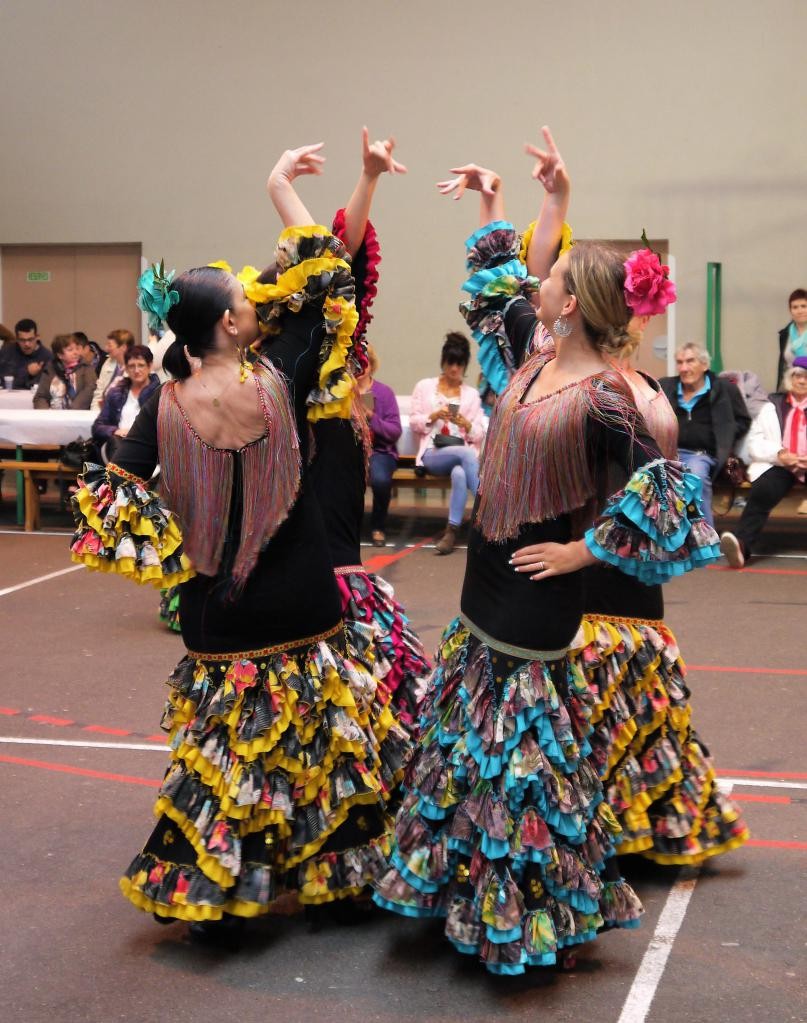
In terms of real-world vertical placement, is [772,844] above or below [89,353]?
below

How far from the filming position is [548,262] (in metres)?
3.84

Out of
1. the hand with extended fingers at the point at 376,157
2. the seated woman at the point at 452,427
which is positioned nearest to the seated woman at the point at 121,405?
the seated woman at the point at 452,427

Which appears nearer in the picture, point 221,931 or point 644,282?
point 644,282

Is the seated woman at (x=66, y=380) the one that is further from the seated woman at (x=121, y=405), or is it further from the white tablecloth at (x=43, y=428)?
the seated woman at (x=121, y=405)

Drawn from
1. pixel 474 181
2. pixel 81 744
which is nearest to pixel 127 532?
pixel 474 181

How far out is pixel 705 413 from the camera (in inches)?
373

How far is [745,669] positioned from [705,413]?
11.8ft

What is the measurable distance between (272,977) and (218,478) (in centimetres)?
122

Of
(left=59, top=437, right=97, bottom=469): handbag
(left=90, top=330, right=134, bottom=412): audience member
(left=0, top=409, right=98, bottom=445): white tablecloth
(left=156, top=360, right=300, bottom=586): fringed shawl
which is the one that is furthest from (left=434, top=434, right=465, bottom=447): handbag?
(left=156, top=360, right=300, bottom=586): fringed shawl

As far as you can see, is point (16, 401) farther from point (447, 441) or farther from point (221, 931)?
point (221, 931)

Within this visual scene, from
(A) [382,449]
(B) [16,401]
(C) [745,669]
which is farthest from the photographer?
(B) [16,401]

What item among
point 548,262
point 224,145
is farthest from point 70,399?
point 548,262

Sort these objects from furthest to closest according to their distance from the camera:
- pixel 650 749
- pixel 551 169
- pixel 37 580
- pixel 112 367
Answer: pixel 112 367 → pixel 37 580 → pixel 650 749 → pixel 551 169

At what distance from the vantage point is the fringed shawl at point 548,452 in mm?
3041
